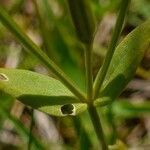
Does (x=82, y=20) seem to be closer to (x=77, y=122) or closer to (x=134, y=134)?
(x=77, y=122)

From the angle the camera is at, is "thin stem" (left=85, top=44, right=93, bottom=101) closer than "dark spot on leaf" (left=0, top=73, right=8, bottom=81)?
Yes

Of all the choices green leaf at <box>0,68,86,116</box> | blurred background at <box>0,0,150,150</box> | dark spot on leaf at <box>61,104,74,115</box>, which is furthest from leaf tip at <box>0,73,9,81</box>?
blurred background at <box>0,0,150,150</box>

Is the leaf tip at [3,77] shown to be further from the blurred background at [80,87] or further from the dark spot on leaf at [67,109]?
the blurred background at [80,87]

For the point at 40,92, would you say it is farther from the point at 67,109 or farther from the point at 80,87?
the point at 80,87

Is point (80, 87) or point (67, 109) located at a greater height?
point (80, 87)

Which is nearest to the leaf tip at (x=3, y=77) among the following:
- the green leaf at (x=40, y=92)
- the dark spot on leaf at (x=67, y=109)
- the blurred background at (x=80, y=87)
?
the green leaf at (x=40, y=92)

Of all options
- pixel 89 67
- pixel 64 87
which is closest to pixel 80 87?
pixel 64 87

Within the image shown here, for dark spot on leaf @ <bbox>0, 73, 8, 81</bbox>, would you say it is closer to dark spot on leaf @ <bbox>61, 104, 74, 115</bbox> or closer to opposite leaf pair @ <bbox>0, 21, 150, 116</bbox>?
opposite leaf pair @ <bbox>0, 21, 150, 116</bbox>
